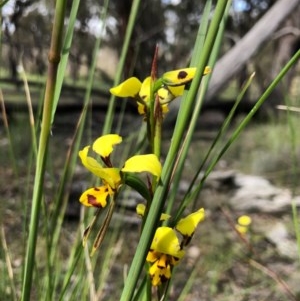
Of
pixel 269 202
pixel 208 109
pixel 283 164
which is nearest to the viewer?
pixel 269 202

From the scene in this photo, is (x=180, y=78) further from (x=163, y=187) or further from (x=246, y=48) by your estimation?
(x=246, y=48)

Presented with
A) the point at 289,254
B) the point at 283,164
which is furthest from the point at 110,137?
the point at 283,164

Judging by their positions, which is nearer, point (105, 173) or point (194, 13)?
point (105, 173)

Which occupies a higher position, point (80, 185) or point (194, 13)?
point (194, 13)

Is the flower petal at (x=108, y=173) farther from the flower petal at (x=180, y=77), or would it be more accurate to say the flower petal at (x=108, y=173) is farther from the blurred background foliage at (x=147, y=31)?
the blurred background foliage at (x=147, y=31)

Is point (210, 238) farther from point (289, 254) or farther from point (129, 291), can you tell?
point (129, 291)

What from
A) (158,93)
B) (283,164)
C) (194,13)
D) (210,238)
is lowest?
(210,238)

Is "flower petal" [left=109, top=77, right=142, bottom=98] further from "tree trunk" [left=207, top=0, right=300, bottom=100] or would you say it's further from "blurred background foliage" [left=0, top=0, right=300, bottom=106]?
"blurred background foliage" [left=0, top=0, right=300, bottom=106]
